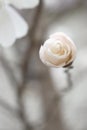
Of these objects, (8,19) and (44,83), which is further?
(44,83)

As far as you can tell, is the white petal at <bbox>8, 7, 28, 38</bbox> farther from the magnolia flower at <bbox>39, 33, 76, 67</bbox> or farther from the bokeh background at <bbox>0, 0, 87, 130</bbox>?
the bokeh background at <bbox>0, 0, 87, 130</bbox>

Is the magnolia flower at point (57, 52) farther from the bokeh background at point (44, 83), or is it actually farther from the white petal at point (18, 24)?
the bokeh background at point (44, 83)

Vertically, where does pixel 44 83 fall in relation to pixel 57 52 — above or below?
above

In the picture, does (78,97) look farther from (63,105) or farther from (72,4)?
(72,4)

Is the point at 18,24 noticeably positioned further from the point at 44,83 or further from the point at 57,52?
the point at 44,83

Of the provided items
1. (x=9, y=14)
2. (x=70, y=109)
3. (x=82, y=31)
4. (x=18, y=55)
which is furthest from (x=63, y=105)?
(x=9, y=14)

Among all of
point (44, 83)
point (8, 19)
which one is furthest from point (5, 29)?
point (44, 83)
